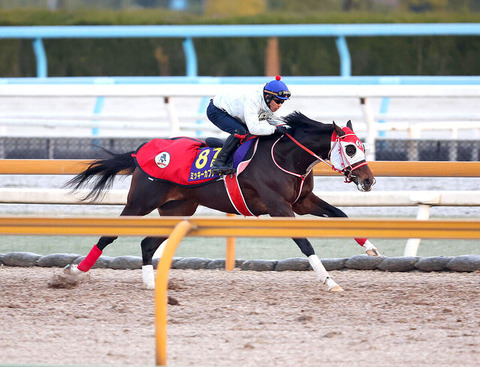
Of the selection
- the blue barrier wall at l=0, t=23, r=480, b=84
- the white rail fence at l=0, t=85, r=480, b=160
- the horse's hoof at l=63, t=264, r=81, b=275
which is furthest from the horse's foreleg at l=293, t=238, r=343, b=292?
the blue barrier wall at l=0, t=23, r=480, b=84

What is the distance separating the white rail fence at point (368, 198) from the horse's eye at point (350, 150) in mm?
819

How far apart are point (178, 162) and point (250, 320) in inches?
56.3

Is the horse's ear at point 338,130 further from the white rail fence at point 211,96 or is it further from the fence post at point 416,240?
the white rail fence at point 211,96

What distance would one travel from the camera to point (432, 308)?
4.66 meters

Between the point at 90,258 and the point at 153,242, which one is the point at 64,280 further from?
the point at 153,242

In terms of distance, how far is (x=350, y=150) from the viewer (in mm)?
5188

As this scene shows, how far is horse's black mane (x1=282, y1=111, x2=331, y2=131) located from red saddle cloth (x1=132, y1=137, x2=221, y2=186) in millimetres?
496

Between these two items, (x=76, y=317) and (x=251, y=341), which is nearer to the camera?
(x=251, y=341)

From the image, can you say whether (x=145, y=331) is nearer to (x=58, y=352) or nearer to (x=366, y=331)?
(x=58, y=352)

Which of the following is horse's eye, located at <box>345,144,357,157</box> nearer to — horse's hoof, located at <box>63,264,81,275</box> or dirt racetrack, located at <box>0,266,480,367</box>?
dirt racetrack, located at <box>0,266,480,367</box>

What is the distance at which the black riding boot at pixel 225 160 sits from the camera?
5348 mm

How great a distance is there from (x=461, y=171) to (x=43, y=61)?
22.4 feet

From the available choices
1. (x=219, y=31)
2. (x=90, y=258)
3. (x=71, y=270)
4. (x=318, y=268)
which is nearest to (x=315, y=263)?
(x=318, y=268)

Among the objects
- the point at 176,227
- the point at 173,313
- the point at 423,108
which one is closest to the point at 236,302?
the point at 173,313
